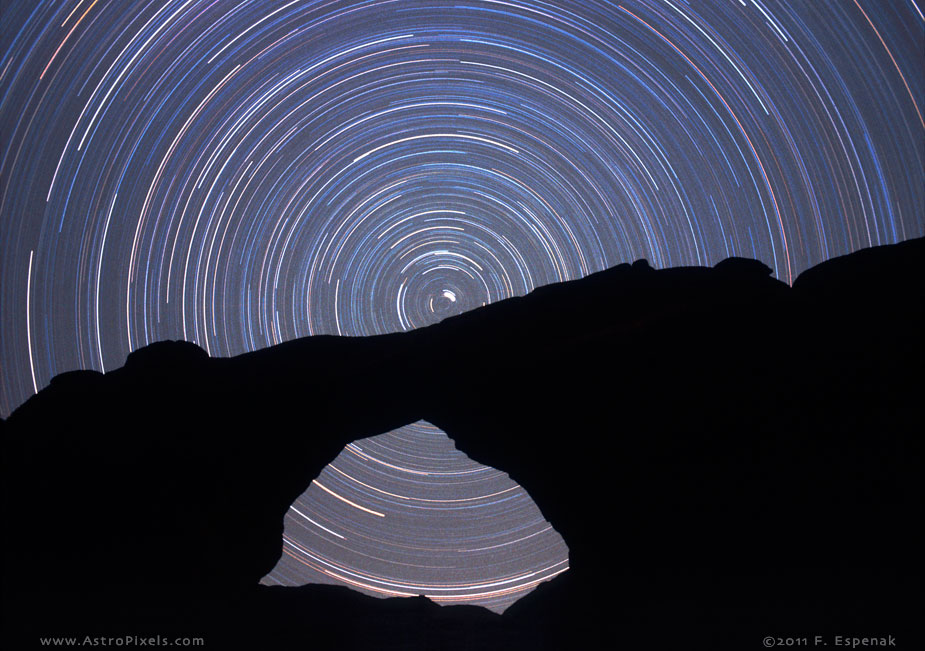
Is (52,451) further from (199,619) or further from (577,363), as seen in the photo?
(577,363)

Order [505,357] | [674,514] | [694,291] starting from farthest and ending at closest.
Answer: [505,357], [694,291], [674,514]

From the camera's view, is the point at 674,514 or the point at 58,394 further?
the point at 58,394

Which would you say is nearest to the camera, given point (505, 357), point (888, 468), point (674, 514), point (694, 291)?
point (888, 468)

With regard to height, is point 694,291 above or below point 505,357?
above

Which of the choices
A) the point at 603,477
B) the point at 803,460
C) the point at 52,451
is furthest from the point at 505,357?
the point at 52,451

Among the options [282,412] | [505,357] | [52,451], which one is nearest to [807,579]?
[505,357]

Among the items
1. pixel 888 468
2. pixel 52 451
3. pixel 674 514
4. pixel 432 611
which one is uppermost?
pixel 52 451

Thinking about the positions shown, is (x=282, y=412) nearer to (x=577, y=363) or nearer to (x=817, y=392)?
(x=577, y=363)
